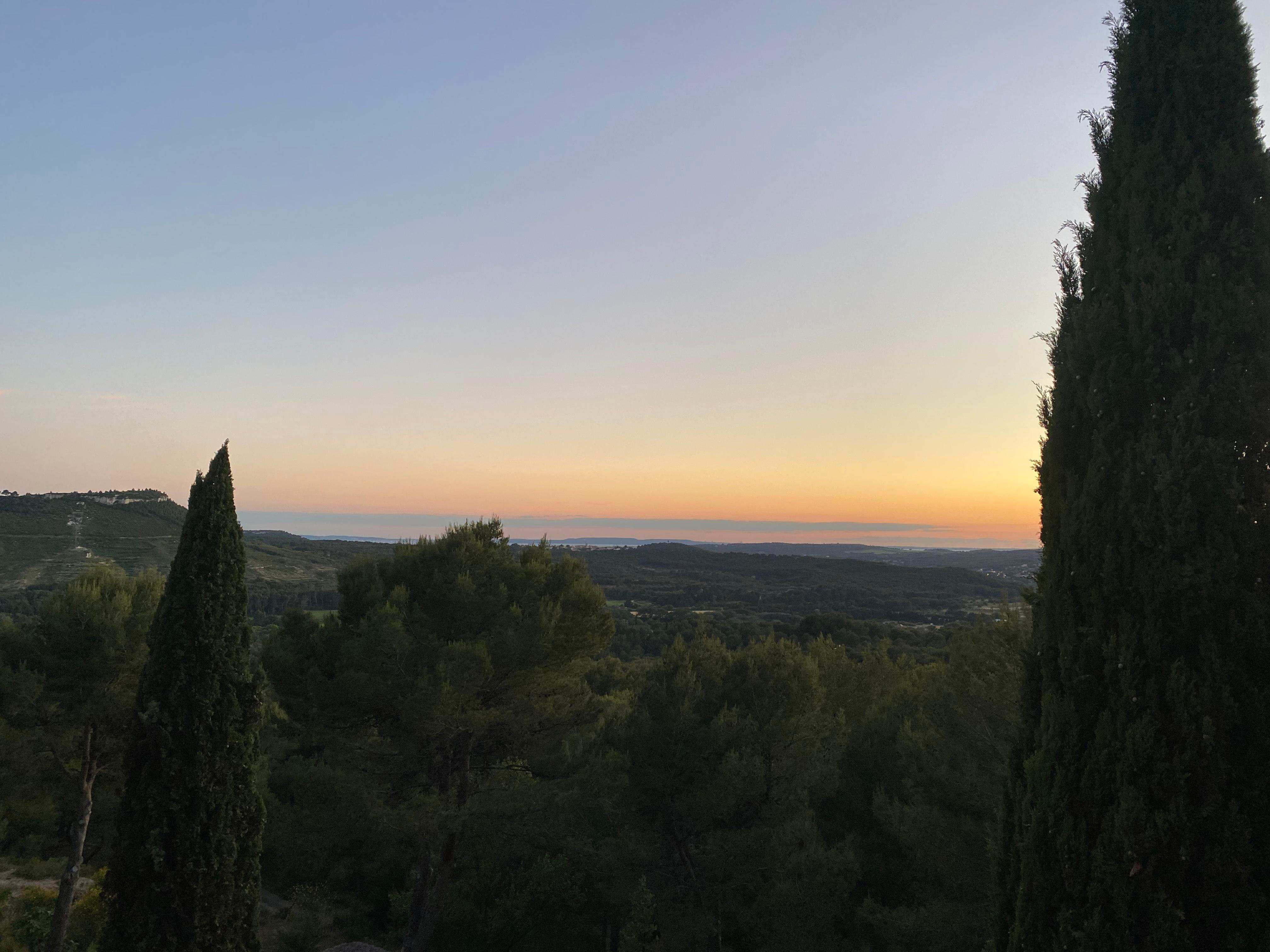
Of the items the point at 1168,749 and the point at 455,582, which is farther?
the point at 455,582

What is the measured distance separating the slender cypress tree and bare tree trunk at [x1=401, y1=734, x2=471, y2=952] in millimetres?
3801

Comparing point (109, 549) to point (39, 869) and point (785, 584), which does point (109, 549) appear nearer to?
point (39, 869)

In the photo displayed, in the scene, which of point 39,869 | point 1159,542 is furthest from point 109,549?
point 1159,542

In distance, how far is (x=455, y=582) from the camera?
34.7ft

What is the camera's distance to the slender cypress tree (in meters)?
6.54

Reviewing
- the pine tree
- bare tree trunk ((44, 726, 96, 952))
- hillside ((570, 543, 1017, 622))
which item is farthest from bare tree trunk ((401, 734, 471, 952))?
hillside ((570, 543, 1017, 622))

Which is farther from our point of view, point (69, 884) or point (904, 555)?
point (904, 555)

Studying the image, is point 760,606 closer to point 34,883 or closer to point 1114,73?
point 34,883

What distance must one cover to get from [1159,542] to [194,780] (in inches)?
324

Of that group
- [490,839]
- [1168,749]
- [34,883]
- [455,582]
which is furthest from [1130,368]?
[34,883]

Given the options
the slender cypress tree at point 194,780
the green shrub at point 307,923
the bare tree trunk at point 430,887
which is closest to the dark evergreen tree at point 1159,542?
the slender cypress tree at point 194,780

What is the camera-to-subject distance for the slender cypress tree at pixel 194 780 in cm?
654

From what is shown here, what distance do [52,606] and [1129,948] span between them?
13941mm

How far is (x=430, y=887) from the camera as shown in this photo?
35.7ft
